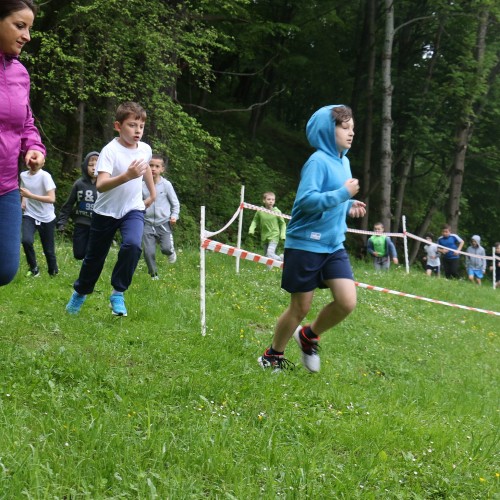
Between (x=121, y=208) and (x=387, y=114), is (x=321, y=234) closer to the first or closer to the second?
(x=121, y=208)

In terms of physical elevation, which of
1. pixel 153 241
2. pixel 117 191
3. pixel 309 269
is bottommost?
pixel 153 241

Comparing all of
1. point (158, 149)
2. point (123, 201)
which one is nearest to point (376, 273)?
point (158, 149)

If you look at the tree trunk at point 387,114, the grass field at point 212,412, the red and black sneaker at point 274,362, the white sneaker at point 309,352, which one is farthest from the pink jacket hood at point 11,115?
the tree trunk at point 387,114

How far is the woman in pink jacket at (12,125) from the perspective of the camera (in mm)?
3672

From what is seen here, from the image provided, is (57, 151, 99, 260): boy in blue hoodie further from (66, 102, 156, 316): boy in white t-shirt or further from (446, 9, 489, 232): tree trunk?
(446, 9, 489, 232): tree trunk

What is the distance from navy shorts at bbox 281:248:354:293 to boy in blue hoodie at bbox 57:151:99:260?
3.62 meters

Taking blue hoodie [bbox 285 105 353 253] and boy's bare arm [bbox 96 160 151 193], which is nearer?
blue hoodie [bbox 285 105 353 253]

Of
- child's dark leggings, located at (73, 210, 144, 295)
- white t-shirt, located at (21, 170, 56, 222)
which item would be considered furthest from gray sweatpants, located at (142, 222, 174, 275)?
child's dark leggings, located at (73, 210, 144, 295)

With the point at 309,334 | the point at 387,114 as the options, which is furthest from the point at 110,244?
the point at 387,114

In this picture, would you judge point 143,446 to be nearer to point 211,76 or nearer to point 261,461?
point 261,461

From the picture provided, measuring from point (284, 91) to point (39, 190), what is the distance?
19960 millimetres

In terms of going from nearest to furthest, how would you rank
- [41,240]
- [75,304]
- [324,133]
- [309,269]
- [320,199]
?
[320,199], [309,269], [324,133], [75,304], [41,240]

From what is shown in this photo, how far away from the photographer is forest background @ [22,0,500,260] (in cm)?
1380

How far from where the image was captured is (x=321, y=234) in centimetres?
496
